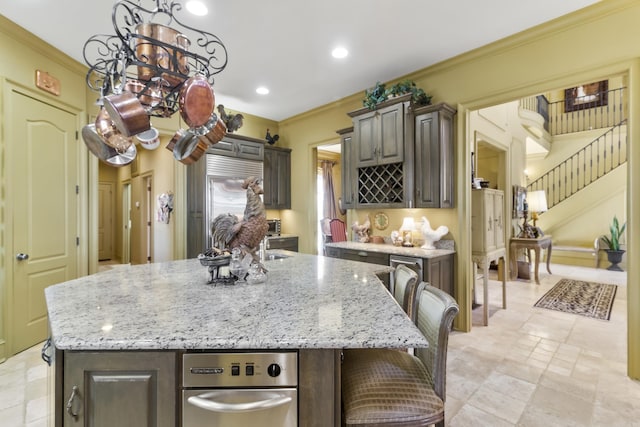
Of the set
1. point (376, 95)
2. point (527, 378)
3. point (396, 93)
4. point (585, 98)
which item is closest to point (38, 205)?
point (376, 95)

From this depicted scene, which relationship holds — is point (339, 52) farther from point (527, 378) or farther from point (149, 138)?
point (527, 378)

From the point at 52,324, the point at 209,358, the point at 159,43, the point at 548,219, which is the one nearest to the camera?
the point at 209,358

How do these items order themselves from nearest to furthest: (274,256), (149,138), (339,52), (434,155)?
1. (149,138)
2. (274,256)
3. (339,52)
4. (434,155)

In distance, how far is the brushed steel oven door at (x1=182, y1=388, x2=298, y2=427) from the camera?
99 centimetres

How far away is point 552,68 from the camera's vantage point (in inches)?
106

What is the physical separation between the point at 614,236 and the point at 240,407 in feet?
28.1

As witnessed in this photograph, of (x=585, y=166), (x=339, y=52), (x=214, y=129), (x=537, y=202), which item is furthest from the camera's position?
→ (x=585, y=166)

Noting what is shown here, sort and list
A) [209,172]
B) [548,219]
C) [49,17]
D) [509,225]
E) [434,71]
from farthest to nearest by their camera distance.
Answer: [548,219] < [509,225] < [209,172] < [434,71] < [49,17]

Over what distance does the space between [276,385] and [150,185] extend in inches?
232

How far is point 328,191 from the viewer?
Answer: 7.61 meters

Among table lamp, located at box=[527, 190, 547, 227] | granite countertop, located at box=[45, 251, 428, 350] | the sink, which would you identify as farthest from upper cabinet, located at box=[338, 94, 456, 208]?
table lamp, located at box=[527, 190, 547, 227]

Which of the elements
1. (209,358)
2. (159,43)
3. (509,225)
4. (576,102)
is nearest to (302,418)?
(209,358)

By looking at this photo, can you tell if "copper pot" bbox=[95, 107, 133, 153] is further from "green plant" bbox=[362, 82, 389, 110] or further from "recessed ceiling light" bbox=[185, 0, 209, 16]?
"green plant" bbox=[362, 82, 389, 110]

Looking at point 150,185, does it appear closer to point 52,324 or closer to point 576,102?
point 52,324
